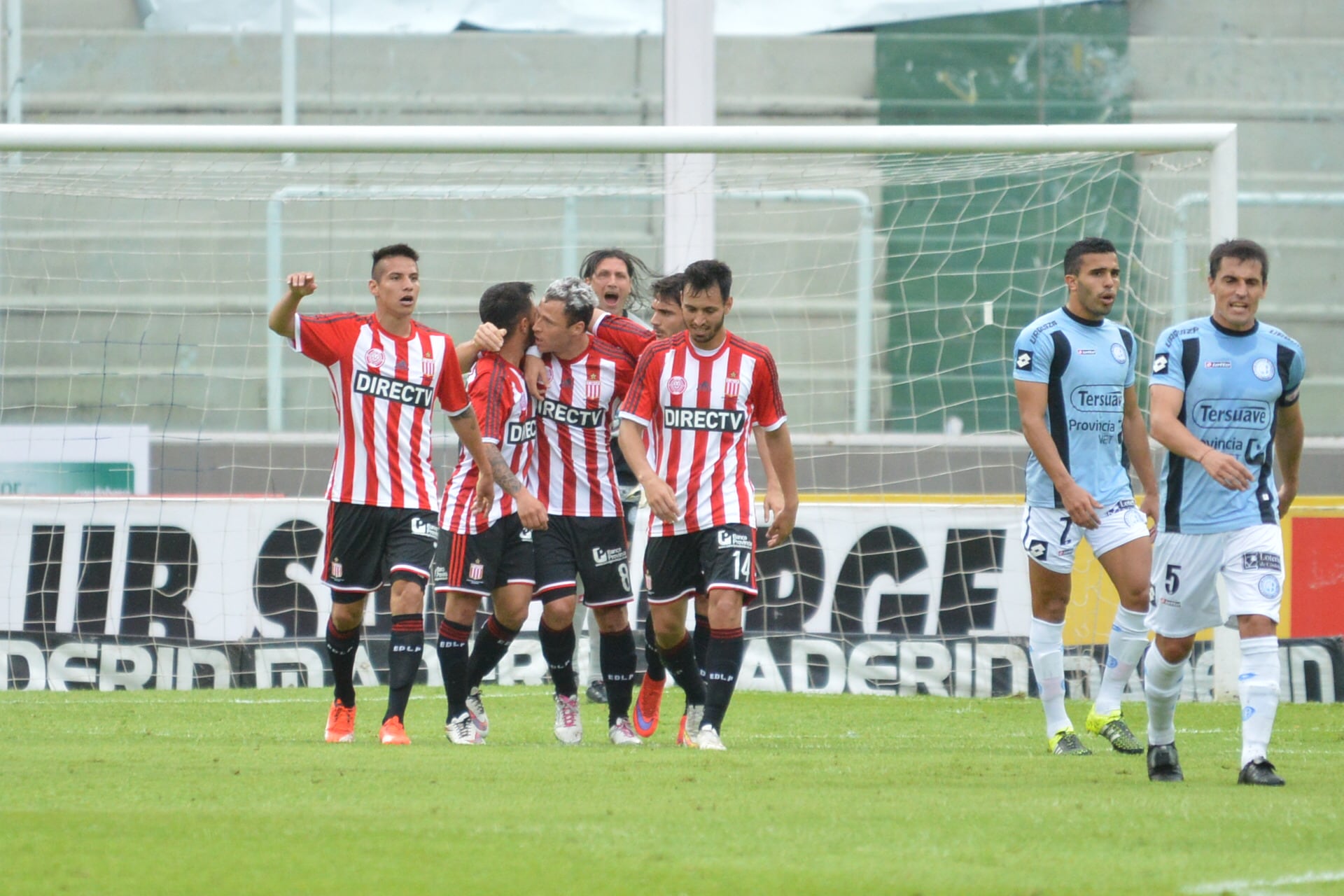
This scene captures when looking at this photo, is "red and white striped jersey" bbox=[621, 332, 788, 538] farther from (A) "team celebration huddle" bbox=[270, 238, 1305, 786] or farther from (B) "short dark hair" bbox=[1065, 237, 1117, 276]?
(B) "short dark hair" bbox=[1065, 237, 1117, 276]

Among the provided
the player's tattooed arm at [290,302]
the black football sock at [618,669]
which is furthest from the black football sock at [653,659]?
the player's tattooed arm at [290,302]

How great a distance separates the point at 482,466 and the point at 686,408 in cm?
85

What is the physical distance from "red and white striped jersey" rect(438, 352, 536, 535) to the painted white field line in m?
3.67

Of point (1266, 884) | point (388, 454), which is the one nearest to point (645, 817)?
point (1266, 884)

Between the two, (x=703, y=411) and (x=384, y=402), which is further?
(x=384, y=402)

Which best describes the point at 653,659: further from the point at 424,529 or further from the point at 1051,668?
the point at 1051,668

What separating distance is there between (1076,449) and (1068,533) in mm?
342

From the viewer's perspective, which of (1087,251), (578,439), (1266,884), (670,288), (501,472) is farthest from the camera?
(670,288)

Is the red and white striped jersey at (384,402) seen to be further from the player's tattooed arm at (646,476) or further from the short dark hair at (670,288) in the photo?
the short dark hair at (670,288)

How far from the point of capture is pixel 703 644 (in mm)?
7555

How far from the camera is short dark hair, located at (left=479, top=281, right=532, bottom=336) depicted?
681 cm

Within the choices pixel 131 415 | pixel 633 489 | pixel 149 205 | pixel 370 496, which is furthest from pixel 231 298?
pixel 370 496

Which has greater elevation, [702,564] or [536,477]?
[536,477]

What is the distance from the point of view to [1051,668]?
677 centimetres
